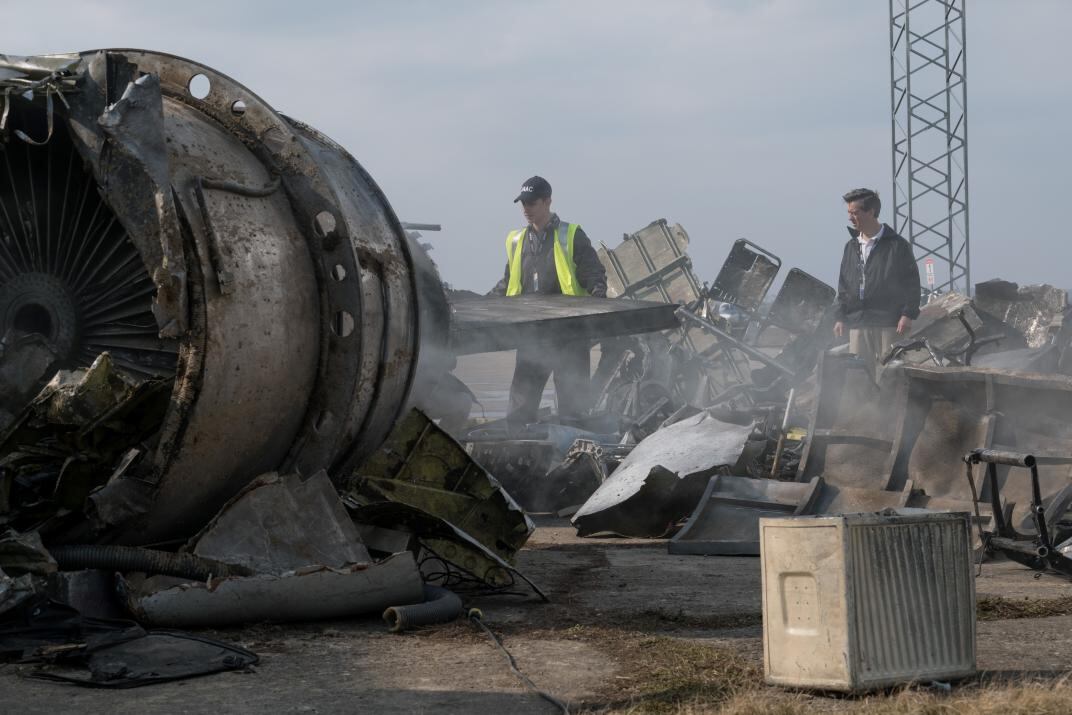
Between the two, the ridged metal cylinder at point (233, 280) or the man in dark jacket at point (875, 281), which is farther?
the man in dark jacket at point (875, 281)

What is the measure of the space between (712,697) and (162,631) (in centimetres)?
184

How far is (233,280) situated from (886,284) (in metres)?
5.18

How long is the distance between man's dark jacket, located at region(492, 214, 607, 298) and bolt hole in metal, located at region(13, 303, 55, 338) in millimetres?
4519

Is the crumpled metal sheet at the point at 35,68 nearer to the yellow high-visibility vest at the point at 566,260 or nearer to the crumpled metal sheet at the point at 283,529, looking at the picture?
the crumpled metal sheet at the point at 283,529

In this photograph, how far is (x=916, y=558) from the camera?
3.62 metres

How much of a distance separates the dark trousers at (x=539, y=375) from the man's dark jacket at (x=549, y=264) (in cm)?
45

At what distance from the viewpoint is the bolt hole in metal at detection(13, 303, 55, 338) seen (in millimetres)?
5500

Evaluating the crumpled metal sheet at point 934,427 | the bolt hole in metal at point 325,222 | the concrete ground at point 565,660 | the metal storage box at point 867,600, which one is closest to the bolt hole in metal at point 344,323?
the bolt hole in metal at point 325,222

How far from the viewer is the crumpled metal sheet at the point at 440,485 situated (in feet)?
19.3

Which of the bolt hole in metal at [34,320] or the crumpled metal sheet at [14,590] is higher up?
the bolt hole in metal at [34,320]

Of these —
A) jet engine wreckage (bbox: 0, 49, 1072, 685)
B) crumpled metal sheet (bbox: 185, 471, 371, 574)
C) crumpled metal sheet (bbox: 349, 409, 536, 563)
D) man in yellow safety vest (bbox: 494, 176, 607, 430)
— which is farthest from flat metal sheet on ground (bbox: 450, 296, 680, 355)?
crumpled metal sheet (bbox: 185, 471, 371, 574)

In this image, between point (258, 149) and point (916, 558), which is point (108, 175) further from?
point (916, 558)

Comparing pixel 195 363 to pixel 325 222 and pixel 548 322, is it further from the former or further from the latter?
pixel 548 322

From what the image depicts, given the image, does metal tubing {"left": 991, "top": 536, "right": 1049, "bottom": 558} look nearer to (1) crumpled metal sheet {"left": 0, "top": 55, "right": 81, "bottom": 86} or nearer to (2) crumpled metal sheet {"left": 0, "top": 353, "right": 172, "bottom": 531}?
(2) crumpled metal sheet {"left": 0, "top": 353, "right": 172, "bottom": 531}
